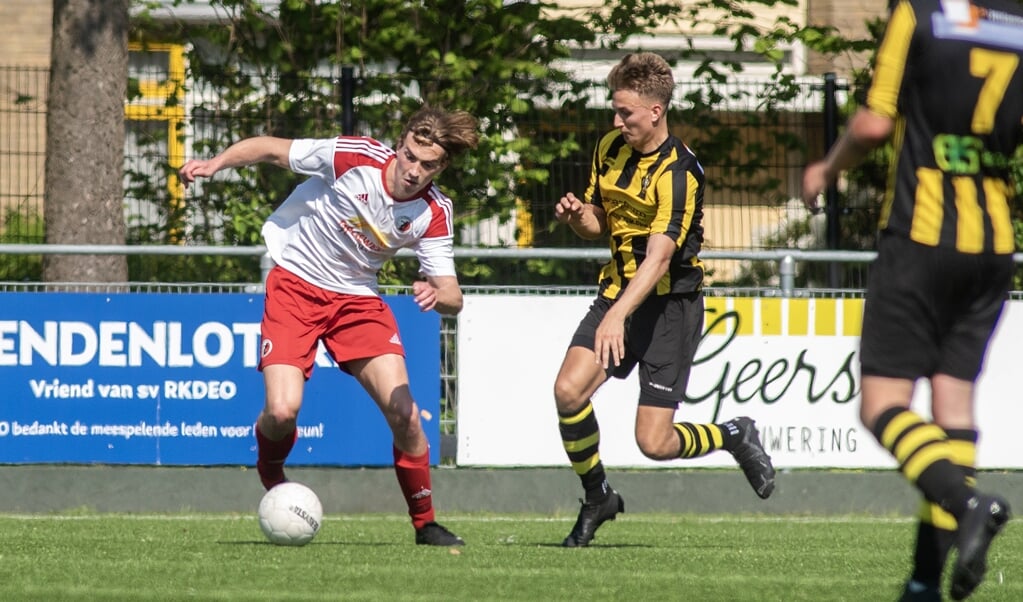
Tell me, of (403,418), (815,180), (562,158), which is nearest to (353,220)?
(403,418)

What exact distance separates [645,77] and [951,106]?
300 centimetres

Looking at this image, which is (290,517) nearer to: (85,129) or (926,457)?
(926,457)

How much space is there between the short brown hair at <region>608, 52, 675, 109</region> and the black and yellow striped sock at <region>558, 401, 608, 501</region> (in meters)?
1.53

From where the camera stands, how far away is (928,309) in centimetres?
455

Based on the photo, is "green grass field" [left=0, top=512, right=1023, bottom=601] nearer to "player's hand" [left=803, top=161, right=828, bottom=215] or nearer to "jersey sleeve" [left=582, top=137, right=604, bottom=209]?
"player's hand" [left=803, top=161, right=828, bottom=215]

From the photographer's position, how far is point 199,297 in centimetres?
1023

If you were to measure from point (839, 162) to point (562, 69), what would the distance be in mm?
8970

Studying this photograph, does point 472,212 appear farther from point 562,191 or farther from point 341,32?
point 341,32

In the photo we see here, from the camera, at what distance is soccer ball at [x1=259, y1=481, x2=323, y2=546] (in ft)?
22.9

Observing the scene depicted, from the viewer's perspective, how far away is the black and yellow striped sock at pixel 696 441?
25.6 ft

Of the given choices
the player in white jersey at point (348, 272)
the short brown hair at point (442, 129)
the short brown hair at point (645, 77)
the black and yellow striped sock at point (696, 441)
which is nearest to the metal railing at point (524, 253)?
the black and yellow striped sock at point (696, 441)

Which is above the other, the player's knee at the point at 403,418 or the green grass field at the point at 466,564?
the player's knee at the point at 403,418

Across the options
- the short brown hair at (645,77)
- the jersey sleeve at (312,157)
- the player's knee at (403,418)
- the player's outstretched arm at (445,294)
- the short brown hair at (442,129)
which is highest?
the short brown hair at (645,77)

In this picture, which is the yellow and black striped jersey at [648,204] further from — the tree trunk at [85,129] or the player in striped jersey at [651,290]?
the tree trunk at [85,129]
